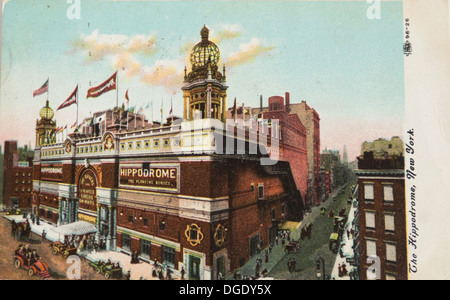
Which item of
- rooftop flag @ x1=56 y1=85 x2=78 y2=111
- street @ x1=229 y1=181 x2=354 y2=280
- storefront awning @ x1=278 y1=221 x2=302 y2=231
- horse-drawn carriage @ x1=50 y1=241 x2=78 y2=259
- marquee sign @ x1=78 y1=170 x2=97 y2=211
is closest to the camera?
street @ x1=229 y1=181 x2=354 y2=280

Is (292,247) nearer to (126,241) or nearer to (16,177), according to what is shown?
(126,241)

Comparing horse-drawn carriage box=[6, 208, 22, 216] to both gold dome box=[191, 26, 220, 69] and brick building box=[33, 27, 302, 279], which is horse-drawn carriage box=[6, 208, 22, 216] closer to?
brick building box=[33, 27, 302, 279]

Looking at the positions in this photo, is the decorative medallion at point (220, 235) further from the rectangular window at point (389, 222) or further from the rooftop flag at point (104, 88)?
the rooftop flag at point (104, 88)

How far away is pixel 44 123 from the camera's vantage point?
12.3 m

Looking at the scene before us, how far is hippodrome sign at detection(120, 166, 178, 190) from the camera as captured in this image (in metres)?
10.0

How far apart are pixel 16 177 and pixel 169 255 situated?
33.9ft

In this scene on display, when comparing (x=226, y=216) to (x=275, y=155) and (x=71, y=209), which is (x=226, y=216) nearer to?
(x=275, y=155)

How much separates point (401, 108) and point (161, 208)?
421 inches

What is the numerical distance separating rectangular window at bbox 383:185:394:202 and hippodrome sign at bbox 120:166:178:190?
27.4 ft

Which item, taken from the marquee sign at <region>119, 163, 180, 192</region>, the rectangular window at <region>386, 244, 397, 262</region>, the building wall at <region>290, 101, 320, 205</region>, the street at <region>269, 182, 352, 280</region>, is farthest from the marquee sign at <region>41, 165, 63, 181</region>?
the rectangular window at <region>386, 244, 397, 262</region>

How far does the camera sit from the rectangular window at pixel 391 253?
348 inches

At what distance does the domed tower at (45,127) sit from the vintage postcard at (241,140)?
345 millimetres

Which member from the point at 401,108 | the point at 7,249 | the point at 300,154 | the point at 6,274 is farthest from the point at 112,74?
the point at 401,108

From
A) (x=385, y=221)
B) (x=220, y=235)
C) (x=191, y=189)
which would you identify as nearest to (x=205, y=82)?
(x=191, y=189)
